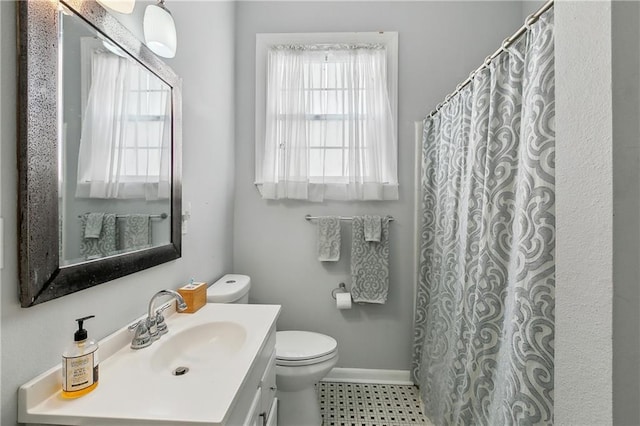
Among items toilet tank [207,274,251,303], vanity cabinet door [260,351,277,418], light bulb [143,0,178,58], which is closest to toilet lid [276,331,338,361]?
vanity cabinet door [260,351,277,418]

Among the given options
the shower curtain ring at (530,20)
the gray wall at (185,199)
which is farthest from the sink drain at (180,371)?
the shower curtain ring at (530,20)

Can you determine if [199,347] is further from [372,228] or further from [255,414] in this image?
[372,228]

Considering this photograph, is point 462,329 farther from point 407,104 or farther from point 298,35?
point 298,35

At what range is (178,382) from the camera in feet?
2.42

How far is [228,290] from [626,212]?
153cm

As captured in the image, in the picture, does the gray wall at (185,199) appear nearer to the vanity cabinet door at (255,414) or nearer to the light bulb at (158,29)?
the light bulb at (158,29)

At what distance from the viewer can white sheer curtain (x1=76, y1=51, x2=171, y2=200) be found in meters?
0.83

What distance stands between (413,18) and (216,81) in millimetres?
1427

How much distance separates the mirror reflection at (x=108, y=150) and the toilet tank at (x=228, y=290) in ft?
1.39

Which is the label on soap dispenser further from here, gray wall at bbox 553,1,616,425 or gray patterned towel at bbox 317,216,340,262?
gray patterned towel at bbox 317,216,340,262

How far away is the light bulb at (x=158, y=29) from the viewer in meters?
1.01

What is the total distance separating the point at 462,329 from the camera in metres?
1.27

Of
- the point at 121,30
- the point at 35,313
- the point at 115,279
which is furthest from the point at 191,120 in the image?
the point at 35,313

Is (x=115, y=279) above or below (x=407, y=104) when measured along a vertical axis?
below
